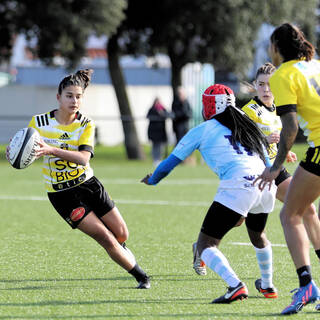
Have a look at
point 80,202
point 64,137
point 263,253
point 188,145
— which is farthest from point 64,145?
point 263,253

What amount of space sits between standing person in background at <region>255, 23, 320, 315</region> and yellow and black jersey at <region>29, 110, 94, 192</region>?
5.91 ft

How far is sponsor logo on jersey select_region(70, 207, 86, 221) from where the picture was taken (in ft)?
22.7

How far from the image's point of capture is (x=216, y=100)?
21.1ft

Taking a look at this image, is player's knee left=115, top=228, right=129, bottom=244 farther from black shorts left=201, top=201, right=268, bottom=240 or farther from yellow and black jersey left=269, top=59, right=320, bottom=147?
yellow and black jersey left=269, top=59, right=320, bottom=147

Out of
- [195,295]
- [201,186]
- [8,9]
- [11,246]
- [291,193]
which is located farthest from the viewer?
[8,9]

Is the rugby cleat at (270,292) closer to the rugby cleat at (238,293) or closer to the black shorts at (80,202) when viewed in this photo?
the rugby cleat at (238,293)

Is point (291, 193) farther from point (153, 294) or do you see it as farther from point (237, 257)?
point (237, 257)

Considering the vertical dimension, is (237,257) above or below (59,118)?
below

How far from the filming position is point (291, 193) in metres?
6.05

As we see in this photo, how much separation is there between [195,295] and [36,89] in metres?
29.8

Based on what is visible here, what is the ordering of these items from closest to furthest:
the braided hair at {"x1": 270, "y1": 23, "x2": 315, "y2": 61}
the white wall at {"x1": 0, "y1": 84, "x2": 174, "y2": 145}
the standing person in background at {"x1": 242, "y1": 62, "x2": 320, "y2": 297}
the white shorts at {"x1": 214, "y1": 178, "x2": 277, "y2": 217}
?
the braided hair at {"x1": 270, "y1": 23, "x2": 315, "y2": 61}, the white shorts at {"x1": 214, "y1": 178, "x2": 277, "y2": 217}, the standing person in background at {"x1": 242, "y1": 62, "x2": 320, "y2": 297}, the white wall at {"x1": 0, "y1": 84, "x2": 174, "y2": 145}

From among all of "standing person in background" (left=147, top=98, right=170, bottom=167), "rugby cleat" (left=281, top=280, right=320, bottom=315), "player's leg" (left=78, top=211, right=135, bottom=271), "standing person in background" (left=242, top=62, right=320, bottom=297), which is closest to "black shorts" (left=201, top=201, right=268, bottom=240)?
"rugby cleat" (left=281, top=280, right=320, bottom=315)

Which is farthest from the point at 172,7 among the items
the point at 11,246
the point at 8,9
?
the point at 11,246

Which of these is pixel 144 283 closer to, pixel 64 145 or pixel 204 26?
pixel 64 145
